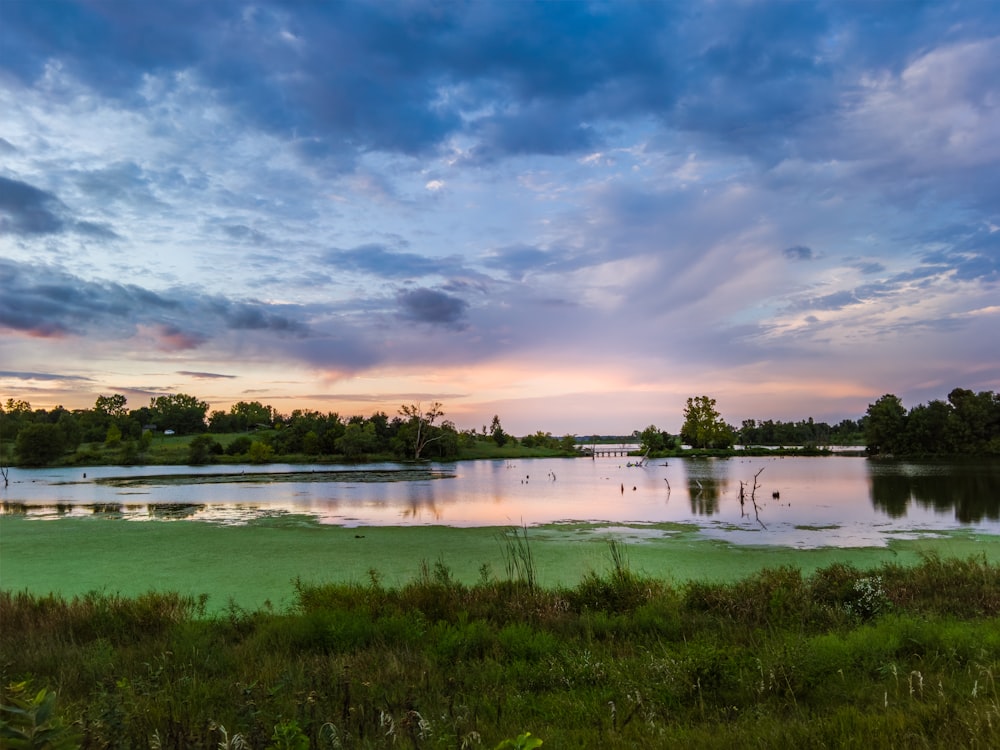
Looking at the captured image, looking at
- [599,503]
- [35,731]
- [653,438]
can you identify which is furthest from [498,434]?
[35,731]

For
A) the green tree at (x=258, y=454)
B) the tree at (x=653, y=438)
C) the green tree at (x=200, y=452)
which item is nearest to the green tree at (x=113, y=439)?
the green tree at (x=200, y=452)

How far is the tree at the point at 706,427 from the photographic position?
396 ft

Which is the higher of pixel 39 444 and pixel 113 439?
pixel 113 439

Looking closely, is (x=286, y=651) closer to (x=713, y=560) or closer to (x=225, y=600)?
(x=225, y=600)

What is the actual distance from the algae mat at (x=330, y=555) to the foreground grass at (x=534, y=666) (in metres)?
2.24

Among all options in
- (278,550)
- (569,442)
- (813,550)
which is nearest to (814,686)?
(813,550)

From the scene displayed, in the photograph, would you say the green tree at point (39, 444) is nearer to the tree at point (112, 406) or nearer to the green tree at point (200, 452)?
the green tree at point (200, 452)

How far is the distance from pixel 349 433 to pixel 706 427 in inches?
2933

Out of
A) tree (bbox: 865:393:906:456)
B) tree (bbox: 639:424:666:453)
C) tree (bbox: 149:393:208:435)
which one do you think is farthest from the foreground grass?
tree (bbox: 149:393:208:435)

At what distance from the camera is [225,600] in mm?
10984

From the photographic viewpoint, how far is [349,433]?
284ft

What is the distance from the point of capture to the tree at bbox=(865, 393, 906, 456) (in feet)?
270

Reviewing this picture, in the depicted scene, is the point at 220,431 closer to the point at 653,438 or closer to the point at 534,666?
the point at 653,438

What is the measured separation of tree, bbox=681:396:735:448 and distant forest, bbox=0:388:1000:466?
21cm
